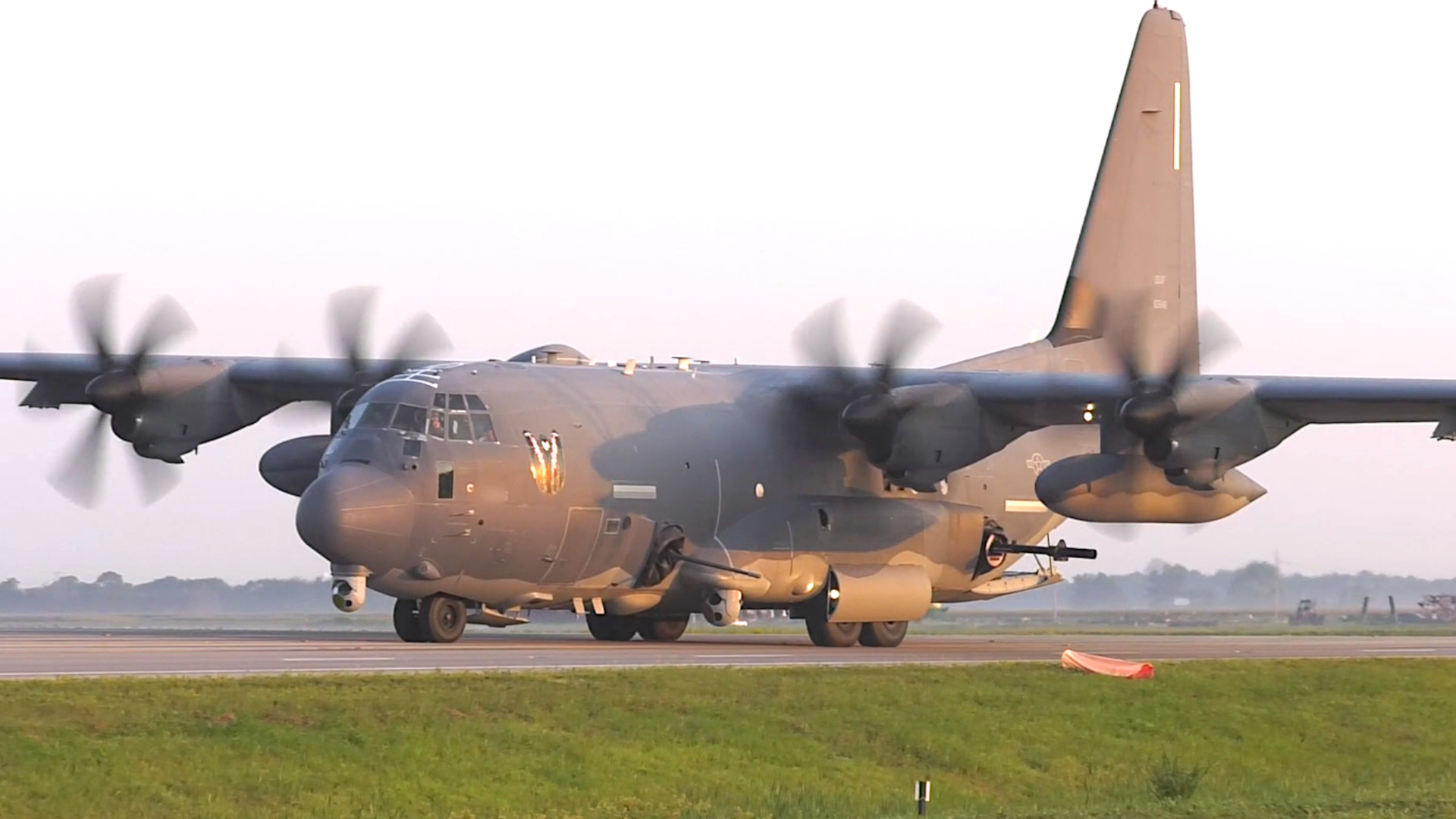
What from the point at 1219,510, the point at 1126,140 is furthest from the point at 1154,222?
the point at 1219,510

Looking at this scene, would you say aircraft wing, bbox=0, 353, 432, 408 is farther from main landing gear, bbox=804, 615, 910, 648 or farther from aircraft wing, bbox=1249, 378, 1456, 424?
aircraft wing, bbox=1249, 378, 1456, 424

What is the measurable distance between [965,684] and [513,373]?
30.2ft

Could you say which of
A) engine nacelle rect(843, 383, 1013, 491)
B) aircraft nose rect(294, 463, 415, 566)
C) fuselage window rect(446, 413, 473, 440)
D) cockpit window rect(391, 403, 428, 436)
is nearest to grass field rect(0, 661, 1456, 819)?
aircraft nose rect(294, 463, 415, 566)

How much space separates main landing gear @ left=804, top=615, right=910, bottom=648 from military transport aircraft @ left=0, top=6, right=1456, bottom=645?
2.0 inches

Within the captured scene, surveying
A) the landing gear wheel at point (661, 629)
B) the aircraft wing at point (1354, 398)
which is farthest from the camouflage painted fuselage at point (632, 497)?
the aircraft wing at point (1354, 398)

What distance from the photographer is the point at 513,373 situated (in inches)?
1140

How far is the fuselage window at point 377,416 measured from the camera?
27.0m

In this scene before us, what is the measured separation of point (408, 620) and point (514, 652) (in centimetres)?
357

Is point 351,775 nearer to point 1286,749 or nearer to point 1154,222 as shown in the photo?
point 1286,749

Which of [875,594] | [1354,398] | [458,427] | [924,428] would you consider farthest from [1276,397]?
[458,427]

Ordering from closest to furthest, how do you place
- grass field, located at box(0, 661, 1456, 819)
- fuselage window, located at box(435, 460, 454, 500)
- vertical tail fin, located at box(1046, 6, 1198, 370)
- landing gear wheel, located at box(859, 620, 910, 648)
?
1. grass field, located at box(0, 661, 1456, 819)
2. fuselage window, located at box(435, 460, 454, 500)
3. landing gear wheel, located at box(859, 620, 910, 648)
4. vertical tail fin, located at box(1046, 6, 1198, 370)

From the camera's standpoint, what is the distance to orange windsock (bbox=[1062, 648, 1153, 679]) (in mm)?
24648

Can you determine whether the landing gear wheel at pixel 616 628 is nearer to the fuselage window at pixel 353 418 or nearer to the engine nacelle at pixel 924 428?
→ the engine nacelle at pixel 924 428

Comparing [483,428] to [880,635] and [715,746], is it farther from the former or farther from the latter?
[715,746]
